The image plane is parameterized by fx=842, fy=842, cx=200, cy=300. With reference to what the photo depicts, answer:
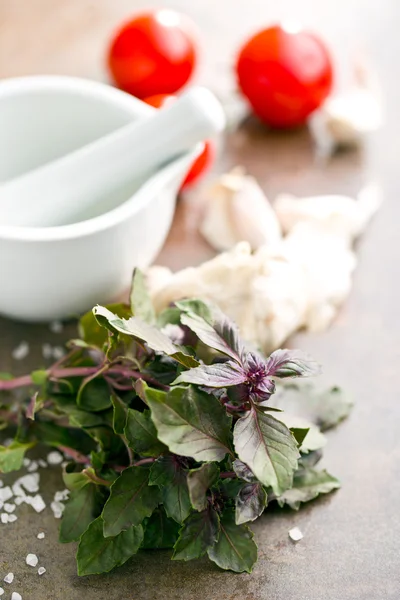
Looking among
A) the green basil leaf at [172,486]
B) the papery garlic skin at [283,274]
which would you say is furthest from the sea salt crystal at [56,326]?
the green basil leaf at [172,486]

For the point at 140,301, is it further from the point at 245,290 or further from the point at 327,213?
the point at 327,213

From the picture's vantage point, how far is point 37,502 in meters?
0.90

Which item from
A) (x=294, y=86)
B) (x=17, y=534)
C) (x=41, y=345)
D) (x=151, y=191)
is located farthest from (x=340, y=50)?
(x=17, y=534)

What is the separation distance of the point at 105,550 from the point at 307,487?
8.9 inches

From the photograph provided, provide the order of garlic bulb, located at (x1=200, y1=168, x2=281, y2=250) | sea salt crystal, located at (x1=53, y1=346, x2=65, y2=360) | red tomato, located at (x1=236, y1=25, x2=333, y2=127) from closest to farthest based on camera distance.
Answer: sea salt crystal, located at (x1=53, y1=346, x2=65, y2=360), garlic bulb, located at (x1=200, y1=168, x2=281, y2=250), red tomato, located at (x1=236, y1=25, x2=333, y2=127)

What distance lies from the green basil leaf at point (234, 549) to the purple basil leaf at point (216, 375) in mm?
141

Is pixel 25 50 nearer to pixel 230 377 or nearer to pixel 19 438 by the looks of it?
pixel 19 438

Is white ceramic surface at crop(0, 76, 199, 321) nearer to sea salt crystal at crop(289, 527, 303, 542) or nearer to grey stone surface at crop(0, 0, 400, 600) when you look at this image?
grey stone surface at crop(0, 0, 400, 600)

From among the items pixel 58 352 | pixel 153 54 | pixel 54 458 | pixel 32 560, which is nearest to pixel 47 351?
pixel 58 352

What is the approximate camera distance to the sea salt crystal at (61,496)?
0.90 m

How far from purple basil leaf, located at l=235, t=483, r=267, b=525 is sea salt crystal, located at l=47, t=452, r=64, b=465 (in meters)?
0.26

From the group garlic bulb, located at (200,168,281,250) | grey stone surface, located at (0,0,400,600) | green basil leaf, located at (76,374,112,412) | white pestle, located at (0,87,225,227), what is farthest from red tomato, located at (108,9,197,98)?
green basil leaf, located at (76,374,112,412)

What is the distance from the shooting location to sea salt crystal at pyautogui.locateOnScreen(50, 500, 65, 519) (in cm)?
Result: 89

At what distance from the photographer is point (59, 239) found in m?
0.90
